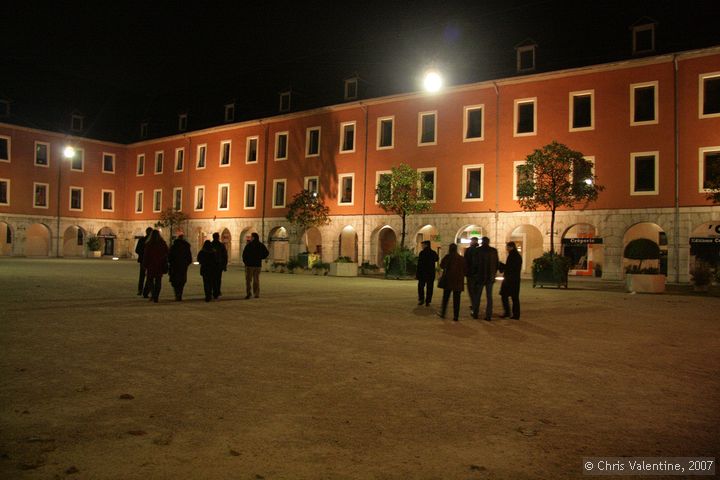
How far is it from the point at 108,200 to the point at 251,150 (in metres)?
18.8

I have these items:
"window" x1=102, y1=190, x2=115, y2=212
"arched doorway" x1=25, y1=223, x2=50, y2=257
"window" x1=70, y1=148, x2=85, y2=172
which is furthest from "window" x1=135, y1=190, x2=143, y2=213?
"arched doorway" x1=25, y1=223, x2=50, y2=257

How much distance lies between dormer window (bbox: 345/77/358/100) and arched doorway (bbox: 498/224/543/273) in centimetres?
1468

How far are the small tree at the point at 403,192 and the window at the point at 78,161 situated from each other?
34590mm

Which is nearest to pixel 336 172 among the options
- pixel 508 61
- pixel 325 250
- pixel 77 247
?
pixel 325 250

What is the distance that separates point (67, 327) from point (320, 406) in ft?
20.8

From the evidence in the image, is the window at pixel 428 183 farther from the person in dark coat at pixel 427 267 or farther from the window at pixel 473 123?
the person in dark coat at pixel 427 267

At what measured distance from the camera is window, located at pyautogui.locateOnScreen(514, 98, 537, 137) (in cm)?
3339

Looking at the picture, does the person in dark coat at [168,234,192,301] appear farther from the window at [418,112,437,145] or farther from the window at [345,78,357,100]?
the window at [345,78,357,100]

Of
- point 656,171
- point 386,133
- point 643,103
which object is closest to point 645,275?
point 656,171

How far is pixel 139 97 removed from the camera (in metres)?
64.2

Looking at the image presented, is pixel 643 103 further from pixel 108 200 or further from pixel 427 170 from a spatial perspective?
pixel 108 200

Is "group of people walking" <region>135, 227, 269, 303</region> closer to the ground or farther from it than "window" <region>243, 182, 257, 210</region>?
closer to the ground

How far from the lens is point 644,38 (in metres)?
30.7

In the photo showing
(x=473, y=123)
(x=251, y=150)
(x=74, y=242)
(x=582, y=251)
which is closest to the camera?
(x=582, y=251)
